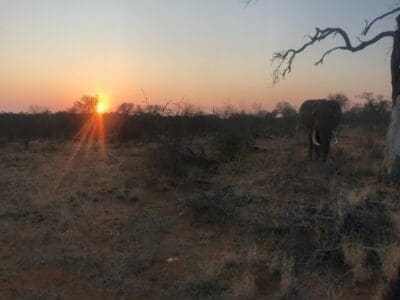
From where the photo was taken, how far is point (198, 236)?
7945mm

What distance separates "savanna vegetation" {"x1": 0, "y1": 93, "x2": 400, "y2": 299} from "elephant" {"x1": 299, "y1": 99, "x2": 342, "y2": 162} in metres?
0.87

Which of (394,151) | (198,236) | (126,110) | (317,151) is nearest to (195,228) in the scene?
(198,236)

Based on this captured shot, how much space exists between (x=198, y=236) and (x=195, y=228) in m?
0.34

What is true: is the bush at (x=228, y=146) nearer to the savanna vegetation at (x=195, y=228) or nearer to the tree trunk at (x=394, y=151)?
the savanna vegetation at (x=195, y=228)

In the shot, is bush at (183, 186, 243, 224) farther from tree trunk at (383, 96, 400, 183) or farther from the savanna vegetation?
tree trunk at (383, 96, 400, 183)

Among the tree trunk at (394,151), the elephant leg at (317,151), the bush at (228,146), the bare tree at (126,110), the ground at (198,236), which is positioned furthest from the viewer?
the bare tree at (126,110)

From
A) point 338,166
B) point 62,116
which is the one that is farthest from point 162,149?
point 62,116

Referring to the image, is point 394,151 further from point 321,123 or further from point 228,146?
point 228,146

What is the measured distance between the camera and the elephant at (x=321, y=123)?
14.9 metres

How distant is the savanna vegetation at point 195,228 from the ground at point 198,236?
2cm

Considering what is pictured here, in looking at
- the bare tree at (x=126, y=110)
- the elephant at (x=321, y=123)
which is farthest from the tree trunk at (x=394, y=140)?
the bare tree at (x=126, y=110)

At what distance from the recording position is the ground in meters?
6.25

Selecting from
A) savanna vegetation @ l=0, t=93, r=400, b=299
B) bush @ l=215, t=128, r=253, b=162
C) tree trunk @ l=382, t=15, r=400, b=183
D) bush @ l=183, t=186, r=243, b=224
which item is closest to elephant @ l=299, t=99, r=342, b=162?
savanna vegetation @ l=0, t=93, r=400, b=299

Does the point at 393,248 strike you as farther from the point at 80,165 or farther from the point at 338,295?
the point at 80,165
